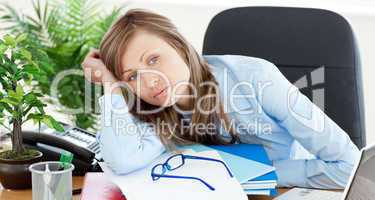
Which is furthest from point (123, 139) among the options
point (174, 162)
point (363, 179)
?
point (363, 179)

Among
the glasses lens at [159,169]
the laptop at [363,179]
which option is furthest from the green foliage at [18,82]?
the laptop at [363,179]

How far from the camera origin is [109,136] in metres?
1.13

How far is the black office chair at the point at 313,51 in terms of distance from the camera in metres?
1.39

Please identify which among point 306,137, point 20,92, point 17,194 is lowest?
point 17,194

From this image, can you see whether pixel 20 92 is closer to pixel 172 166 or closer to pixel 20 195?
pixel 20 195

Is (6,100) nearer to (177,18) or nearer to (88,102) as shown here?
(88,102)

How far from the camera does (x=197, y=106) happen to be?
1.25 metres

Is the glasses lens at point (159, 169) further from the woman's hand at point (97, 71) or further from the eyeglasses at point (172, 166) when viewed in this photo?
the woman's hand at point (97, 71)

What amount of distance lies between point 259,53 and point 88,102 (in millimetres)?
954

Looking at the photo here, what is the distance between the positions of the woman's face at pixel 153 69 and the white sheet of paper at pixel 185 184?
0.18 metres

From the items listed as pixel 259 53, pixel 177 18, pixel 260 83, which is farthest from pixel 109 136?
pixel 177 18

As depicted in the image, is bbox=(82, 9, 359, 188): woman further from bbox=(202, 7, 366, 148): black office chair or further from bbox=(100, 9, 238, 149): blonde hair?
bbox=(202, 7, 366, 148): black office chair

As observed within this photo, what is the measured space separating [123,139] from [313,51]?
555 mm

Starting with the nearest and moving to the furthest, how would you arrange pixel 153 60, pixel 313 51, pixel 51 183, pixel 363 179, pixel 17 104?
pixel 363 179, pixel 51 183, pixel 17 104, pixel 153 60, pixel 313 51
